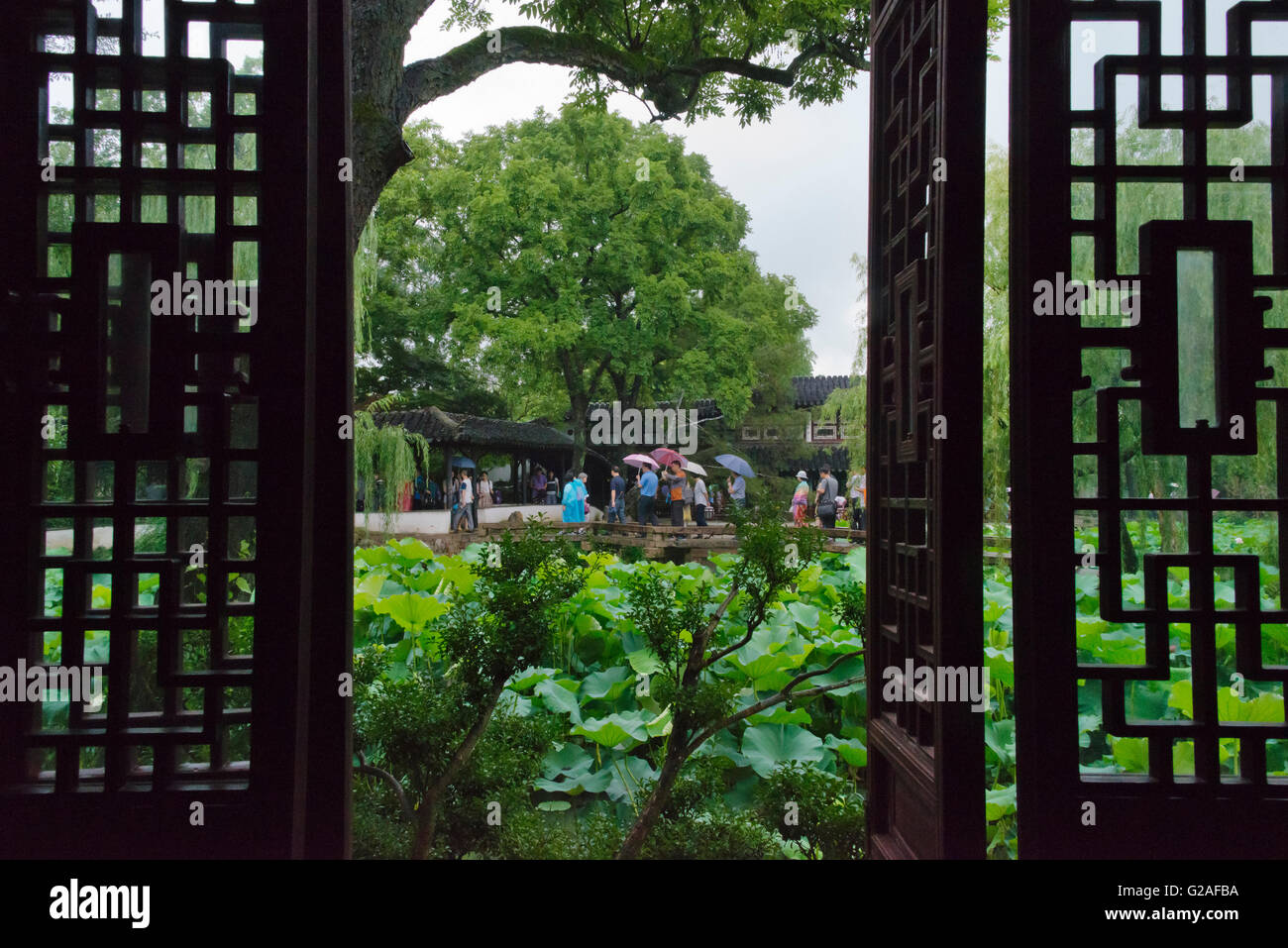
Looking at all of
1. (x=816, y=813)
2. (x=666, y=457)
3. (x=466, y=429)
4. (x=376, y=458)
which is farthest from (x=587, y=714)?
(x=466, y=429)

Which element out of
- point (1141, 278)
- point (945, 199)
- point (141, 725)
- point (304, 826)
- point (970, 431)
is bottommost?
point (304, 826)

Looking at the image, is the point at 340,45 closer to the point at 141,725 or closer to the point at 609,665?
the point at 141,725

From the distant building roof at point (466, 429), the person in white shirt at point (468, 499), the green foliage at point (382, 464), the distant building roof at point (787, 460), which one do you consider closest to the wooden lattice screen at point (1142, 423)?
the green foliage at point (382, 464)

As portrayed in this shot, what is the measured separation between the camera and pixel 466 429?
18.9 ft

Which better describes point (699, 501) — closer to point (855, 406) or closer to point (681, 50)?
point (855, 406)

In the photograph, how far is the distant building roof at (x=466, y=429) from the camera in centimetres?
538

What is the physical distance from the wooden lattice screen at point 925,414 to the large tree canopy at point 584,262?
3472 mm

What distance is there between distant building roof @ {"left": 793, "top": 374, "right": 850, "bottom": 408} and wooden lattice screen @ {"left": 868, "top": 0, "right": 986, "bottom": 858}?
524cm

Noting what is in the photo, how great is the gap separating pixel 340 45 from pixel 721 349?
396 cm

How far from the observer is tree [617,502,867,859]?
189cm

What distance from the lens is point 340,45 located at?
1189 millimetres

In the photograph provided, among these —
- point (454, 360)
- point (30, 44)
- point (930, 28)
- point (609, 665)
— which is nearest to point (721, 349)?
point (454, 360)

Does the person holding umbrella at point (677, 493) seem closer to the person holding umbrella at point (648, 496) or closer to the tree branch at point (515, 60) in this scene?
the person holding umbrella at point (648, 496)

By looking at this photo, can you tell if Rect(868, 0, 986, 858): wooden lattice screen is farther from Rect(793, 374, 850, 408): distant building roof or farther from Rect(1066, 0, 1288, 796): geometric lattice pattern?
Rect(793, 374, 850, 408): distant building roof
